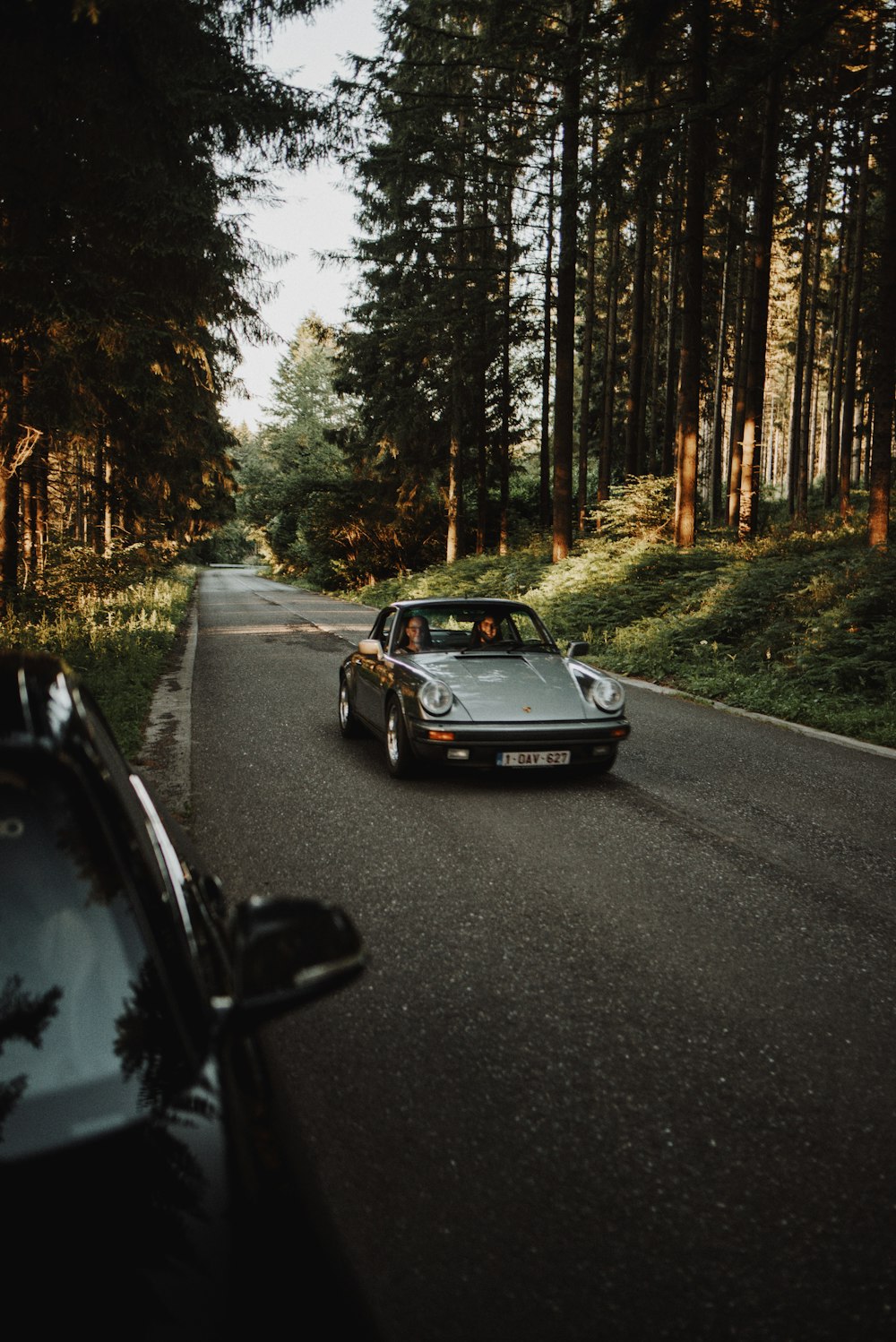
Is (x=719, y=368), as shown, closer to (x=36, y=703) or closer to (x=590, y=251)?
(x=590, y=251)

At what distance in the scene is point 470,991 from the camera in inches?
143

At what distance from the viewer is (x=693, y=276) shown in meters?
18.6

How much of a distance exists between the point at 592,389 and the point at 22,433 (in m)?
30.4

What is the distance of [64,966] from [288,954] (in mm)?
382

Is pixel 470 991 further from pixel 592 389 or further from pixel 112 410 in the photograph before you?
pixel 592 389

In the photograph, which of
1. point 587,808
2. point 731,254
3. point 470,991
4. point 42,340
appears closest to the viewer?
point 470,991

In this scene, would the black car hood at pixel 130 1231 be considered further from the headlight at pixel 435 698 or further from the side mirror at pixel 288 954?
the headlight at pixel 435 698

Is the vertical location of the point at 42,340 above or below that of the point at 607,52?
below

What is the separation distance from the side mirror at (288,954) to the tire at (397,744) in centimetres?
538

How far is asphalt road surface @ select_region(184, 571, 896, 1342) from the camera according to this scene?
215 centimetres

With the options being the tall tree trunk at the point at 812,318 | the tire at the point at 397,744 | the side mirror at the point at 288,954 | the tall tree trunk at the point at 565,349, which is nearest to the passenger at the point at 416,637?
the tire at the point at 397,744

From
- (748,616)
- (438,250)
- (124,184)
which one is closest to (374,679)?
(124,184)

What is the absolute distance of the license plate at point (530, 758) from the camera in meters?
6.79

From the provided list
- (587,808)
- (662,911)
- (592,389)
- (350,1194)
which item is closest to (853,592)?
(587,808)
